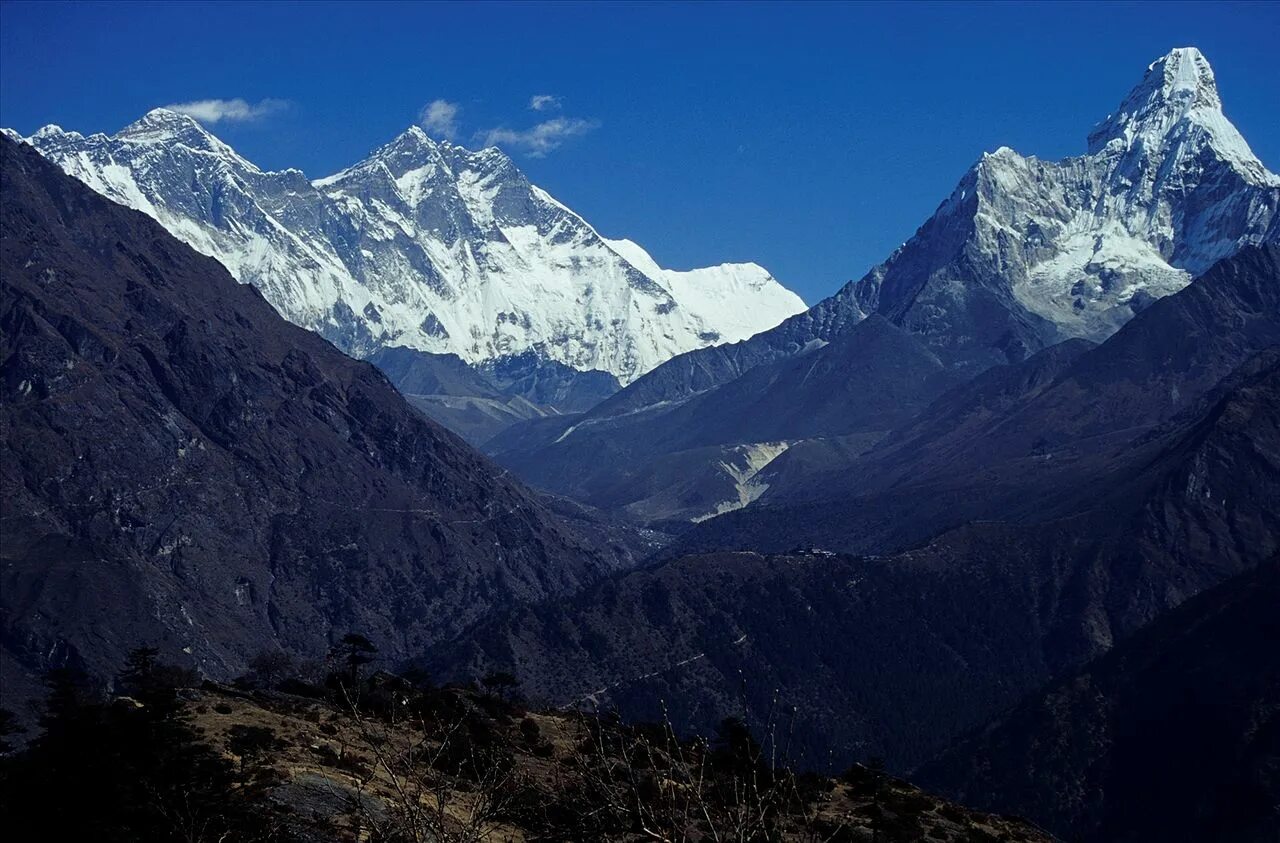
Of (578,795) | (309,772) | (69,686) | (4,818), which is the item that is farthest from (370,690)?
(578,795)

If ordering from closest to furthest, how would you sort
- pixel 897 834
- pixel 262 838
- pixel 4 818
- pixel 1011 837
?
pixel 262 838 → pixel 4 818 → pixel 897 834 → pixel 1011 837

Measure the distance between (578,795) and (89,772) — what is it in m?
39.6

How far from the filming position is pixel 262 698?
11662 cm

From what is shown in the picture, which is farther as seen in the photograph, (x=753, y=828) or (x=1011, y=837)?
(x=1011, y=837)

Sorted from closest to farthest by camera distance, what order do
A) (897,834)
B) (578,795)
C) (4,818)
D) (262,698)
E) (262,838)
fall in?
1. (578,795)
2. (262,838)
3. (4,818)
4. (897,834)
5. (262,698)

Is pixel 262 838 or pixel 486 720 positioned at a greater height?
pixel 486 720

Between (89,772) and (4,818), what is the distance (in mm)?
4724

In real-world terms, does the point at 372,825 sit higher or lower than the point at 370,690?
lower

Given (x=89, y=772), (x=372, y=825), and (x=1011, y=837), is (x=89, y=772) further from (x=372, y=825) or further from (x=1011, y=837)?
(x=1011, y=837)

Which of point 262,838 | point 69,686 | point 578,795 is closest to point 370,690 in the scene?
point 69,686

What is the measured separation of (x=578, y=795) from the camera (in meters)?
46.8

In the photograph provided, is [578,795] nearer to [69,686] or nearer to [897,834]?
[897,834]

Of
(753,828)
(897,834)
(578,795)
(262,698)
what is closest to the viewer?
(753,828)

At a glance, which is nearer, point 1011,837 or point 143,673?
point 1011,837
